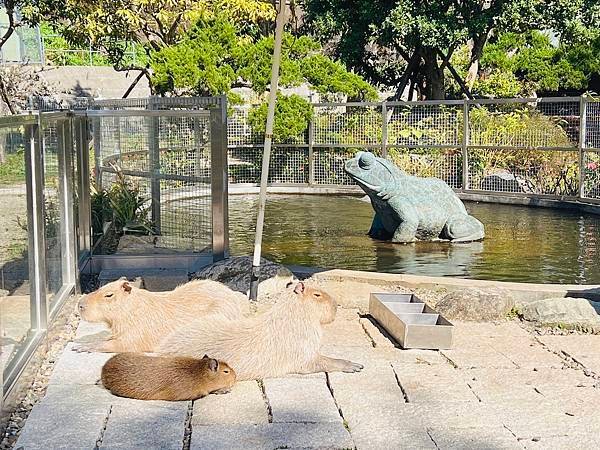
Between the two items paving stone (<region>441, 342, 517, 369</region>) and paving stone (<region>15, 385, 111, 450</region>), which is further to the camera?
paving stone (<region>441, 342, 517, 369</region>)

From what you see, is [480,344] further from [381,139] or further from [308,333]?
[381,139]

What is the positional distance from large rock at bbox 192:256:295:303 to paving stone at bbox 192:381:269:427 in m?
2.53

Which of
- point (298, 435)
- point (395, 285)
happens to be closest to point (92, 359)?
point (298, 435)

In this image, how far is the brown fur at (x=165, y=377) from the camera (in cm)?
468

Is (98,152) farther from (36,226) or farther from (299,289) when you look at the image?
(299,289)

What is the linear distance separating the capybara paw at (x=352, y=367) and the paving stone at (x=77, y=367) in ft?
4.69

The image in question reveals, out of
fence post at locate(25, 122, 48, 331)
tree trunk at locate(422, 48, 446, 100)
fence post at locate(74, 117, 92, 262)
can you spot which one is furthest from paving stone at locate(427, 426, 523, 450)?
tree trunk at locate(422, 48, 446, 100)

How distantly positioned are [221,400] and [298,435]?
0.66m

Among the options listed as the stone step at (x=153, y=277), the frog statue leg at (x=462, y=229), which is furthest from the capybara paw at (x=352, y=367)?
the frog statue leg at (x=462, y=229)

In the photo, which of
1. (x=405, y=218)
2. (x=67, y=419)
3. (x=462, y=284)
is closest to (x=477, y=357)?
(x=462, y=284)

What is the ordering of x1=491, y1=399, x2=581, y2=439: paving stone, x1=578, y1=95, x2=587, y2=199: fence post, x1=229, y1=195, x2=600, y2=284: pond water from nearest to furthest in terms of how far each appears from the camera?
x1=491, y1=399, x2=581, y2=439: paving stone, x1=229, y1=195, x2=600, y2=284: pond water, x1=578, y1=95, x2=587, y2=199: fence post

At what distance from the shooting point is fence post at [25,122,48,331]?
5273 mm

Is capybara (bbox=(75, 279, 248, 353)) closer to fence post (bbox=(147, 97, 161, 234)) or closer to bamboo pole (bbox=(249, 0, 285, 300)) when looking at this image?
bamboo pole (bbox=(249, 0, 285, 300))

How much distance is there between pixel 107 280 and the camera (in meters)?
8.02
